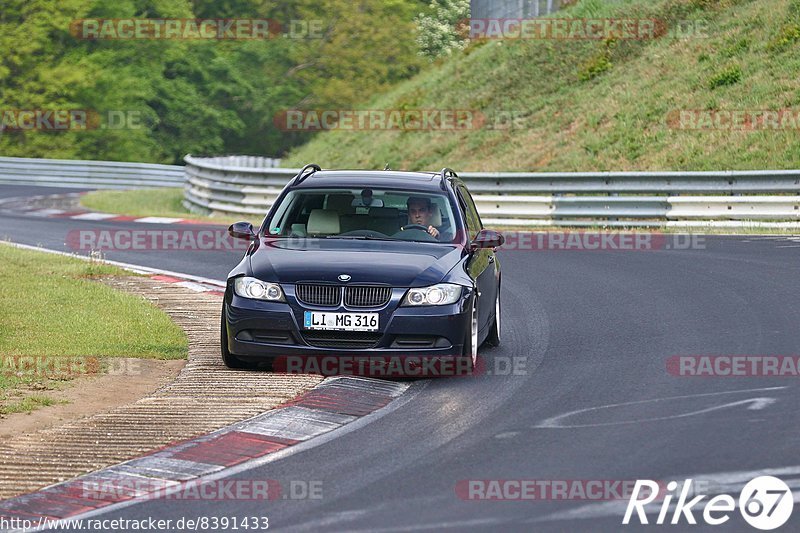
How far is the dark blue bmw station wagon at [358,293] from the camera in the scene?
34.9 ft

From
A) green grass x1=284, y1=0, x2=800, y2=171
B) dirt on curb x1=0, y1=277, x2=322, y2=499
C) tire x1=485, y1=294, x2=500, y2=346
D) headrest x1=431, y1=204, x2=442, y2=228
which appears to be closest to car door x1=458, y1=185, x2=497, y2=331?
tire x1=485, y1=294, x2=500, y2=346

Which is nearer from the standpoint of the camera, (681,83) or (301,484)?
(301,484)

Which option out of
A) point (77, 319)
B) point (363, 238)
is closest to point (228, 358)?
point (363, 238)

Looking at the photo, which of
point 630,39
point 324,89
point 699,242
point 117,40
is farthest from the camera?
point 324,89

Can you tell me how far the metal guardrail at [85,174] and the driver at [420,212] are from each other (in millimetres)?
38713

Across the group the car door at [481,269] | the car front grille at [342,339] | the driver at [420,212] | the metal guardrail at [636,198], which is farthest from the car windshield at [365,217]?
the metal guardrail at [636,198]

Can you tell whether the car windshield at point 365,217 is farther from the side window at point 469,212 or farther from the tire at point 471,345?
the tire at point 471,345

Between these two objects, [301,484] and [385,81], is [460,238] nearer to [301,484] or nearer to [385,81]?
[301,484]

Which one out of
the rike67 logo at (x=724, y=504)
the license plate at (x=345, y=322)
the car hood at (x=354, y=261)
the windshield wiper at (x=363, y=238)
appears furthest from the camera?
the windshield wiper at (x=363, y=238)

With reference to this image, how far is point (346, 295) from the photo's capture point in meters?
10.7

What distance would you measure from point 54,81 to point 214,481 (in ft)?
204

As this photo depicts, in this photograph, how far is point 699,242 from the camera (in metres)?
22.0

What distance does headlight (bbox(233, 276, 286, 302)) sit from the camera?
10734mm

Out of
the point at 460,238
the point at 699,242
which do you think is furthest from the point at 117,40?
the point at 460,238
